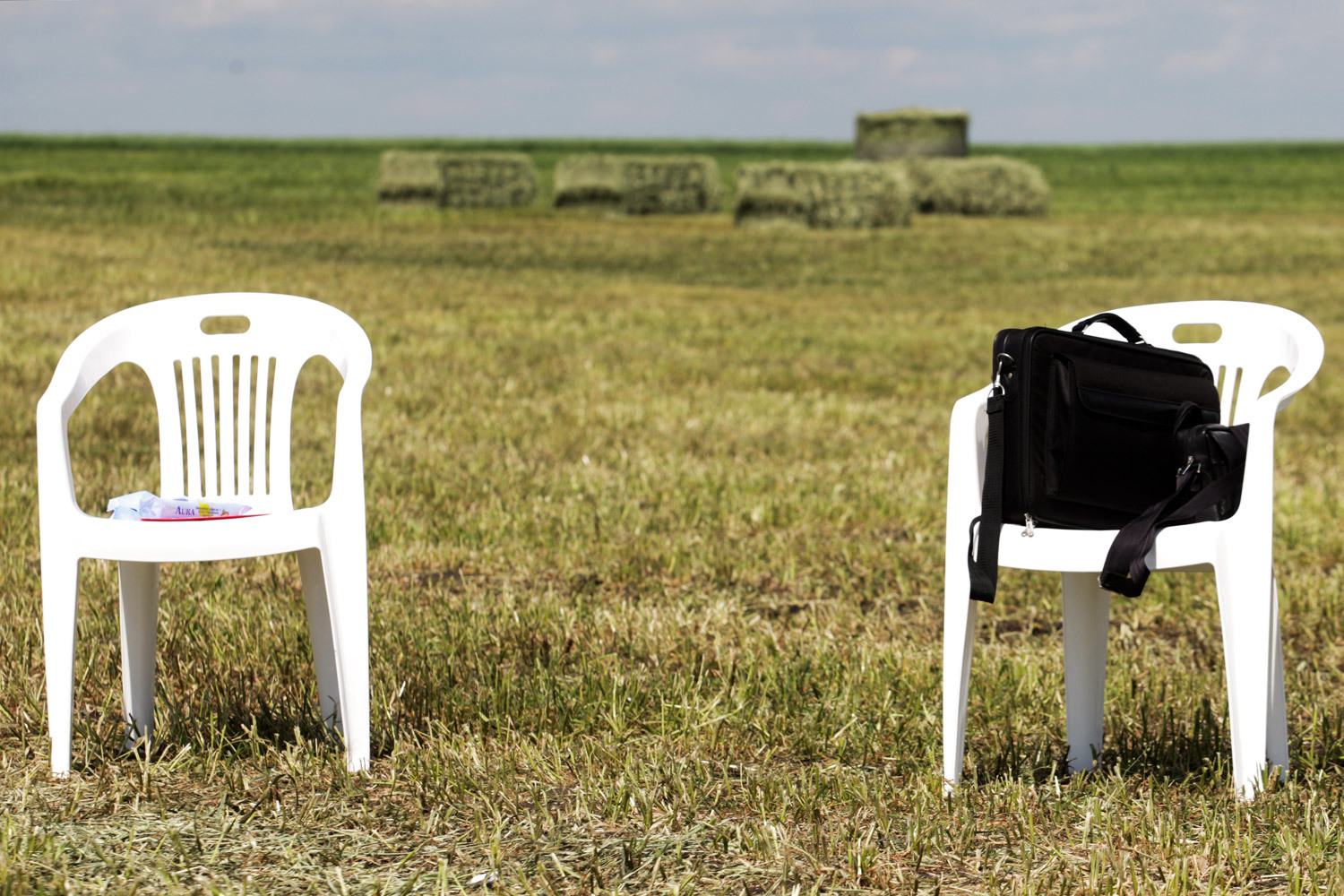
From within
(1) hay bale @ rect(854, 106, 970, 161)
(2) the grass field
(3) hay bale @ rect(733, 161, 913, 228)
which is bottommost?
(2) the grass field

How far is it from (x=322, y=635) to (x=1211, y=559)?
2.03m

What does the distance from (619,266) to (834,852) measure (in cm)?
1526

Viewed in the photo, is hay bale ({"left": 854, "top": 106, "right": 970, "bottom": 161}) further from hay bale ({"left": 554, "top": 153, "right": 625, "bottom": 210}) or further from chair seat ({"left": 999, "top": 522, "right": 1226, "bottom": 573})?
chair seat ({"left": 999, "top": 522, "right": 1226, "bottom": 573})

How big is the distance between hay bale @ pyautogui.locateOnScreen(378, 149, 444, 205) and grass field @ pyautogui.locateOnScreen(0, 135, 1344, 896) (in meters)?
14.8

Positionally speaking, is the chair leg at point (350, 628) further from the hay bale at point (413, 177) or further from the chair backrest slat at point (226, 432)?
the hay bale at point (413, 177)

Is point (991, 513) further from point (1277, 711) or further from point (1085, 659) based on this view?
point (1277, 711)

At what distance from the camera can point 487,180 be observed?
2648 cm

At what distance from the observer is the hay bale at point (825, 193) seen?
22750 mm

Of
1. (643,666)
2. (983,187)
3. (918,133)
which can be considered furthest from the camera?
(918,133)

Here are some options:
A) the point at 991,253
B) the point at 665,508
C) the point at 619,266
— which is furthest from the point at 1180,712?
the point at 991,253

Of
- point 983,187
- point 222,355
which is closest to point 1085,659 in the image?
point 222,355

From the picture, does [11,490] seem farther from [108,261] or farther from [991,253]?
[991,253]

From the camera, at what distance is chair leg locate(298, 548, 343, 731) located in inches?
131

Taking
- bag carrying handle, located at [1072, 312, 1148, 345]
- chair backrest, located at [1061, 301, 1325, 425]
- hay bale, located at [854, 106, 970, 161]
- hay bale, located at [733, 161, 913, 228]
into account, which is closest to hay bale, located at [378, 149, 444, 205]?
hay bale, located at [733, 161, 913, 228]
